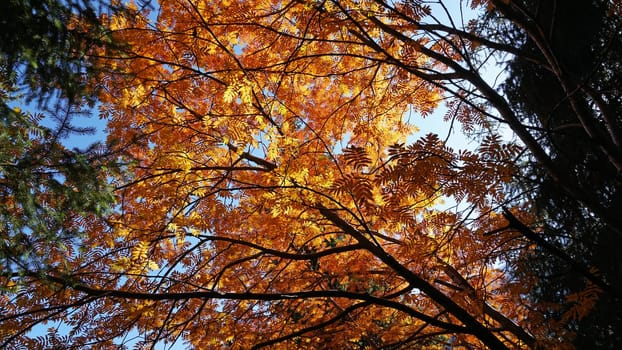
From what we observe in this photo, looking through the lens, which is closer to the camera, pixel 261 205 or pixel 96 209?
pixel 96 209

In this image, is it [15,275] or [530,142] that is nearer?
[15,275]

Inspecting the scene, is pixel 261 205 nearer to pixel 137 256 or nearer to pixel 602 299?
pixel 137 256

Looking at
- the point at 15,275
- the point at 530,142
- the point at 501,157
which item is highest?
the point at 15,275

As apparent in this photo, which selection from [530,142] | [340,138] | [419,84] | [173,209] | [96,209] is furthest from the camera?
[340,138]

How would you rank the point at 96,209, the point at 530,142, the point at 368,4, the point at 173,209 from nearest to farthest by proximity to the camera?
the point at 96,209
the point at 530,142
the point at 368,4
the point at 173,209

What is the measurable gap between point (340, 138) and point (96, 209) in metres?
3.02

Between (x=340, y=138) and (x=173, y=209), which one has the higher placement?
(x=340, y=138)

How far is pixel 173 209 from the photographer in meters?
4.01

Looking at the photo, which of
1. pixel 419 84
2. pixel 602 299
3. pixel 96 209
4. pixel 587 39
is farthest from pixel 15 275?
pixel 587 39

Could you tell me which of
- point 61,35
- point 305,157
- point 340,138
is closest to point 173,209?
point 305,157

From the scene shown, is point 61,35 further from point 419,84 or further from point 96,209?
point 419,84

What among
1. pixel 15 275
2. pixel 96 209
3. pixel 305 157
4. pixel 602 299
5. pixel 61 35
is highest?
pixel 61 35

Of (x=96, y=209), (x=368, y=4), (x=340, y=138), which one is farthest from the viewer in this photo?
(x=340, y=138)

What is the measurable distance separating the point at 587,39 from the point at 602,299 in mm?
2859
